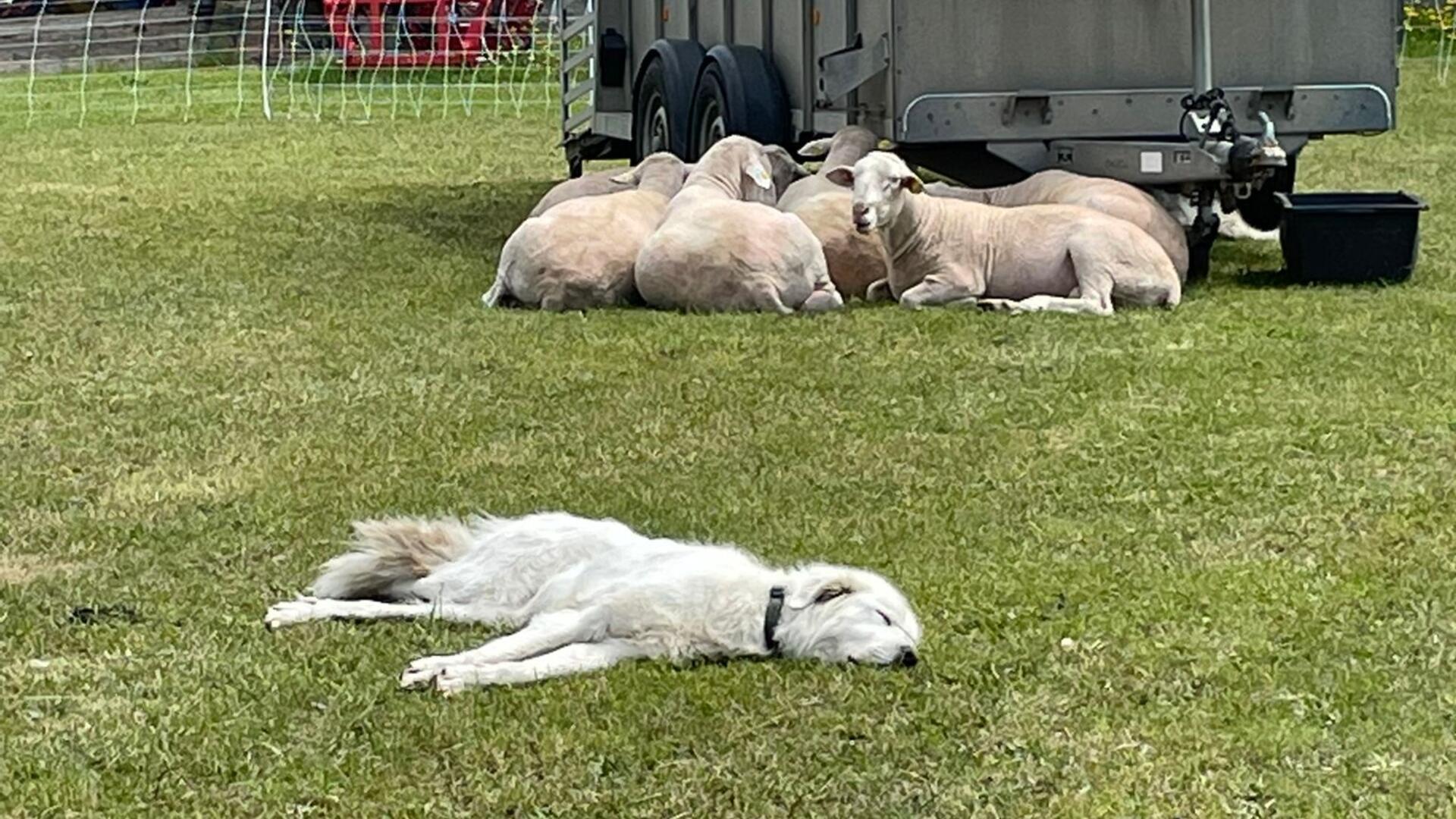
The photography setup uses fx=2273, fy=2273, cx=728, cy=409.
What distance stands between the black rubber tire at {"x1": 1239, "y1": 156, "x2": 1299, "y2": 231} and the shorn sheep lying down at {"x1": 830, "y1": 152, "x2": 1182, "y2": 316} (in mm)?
2896

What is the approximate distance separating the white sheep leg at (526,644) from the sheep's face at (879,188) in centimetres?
531

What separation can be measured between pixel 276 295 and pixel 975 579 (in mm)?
6321

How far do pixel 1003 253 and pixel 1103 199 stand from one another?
587 mm

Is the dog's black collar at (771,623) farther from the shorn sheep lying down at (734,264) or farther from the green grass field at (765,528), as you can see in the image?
the shorn sheep lying down at (734,264)

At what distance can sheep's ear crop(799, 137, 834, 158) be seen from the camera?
11.5 metres

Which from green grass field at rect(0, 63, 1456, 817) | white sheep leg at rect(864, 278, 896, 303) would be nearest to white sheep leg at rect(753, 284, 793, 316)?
green grass field at rect(0, 63, 1456, 817)

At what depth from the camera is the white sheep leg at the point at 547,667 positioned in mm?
4742

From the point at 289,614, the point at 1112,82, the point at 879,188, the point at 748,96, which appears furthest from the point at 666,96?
the point at 289,614

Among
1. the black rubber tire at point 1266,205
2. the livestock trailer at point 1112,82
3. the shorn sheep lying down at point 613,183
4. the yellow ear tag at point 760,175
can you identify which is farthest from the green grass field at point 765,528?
the yellow ear tag at point 760,175

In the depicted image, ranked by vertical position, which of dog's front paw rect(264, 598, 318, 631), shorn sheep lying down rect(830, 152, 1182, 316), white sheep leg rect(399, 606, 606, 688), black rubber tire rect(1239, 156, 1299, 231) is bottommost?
black rubber tire rect(1239, 156, 1299, 231)

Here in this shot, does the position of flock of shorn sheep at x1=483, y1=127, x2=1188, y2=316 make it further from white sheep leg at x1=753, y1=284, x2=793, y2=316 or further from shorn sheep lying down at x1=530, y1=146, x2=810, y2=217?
shorn sheep lying down at x1=530, y1=146, x2=810, y2=217

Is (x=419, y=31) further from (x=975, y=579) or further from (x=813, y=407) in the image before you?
(x=975, y=579)

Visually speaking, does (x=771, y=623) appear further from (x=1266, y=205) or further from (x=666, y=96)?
(x=1266, y=205)

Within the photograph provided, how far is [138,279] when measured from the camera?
11.9 meters
